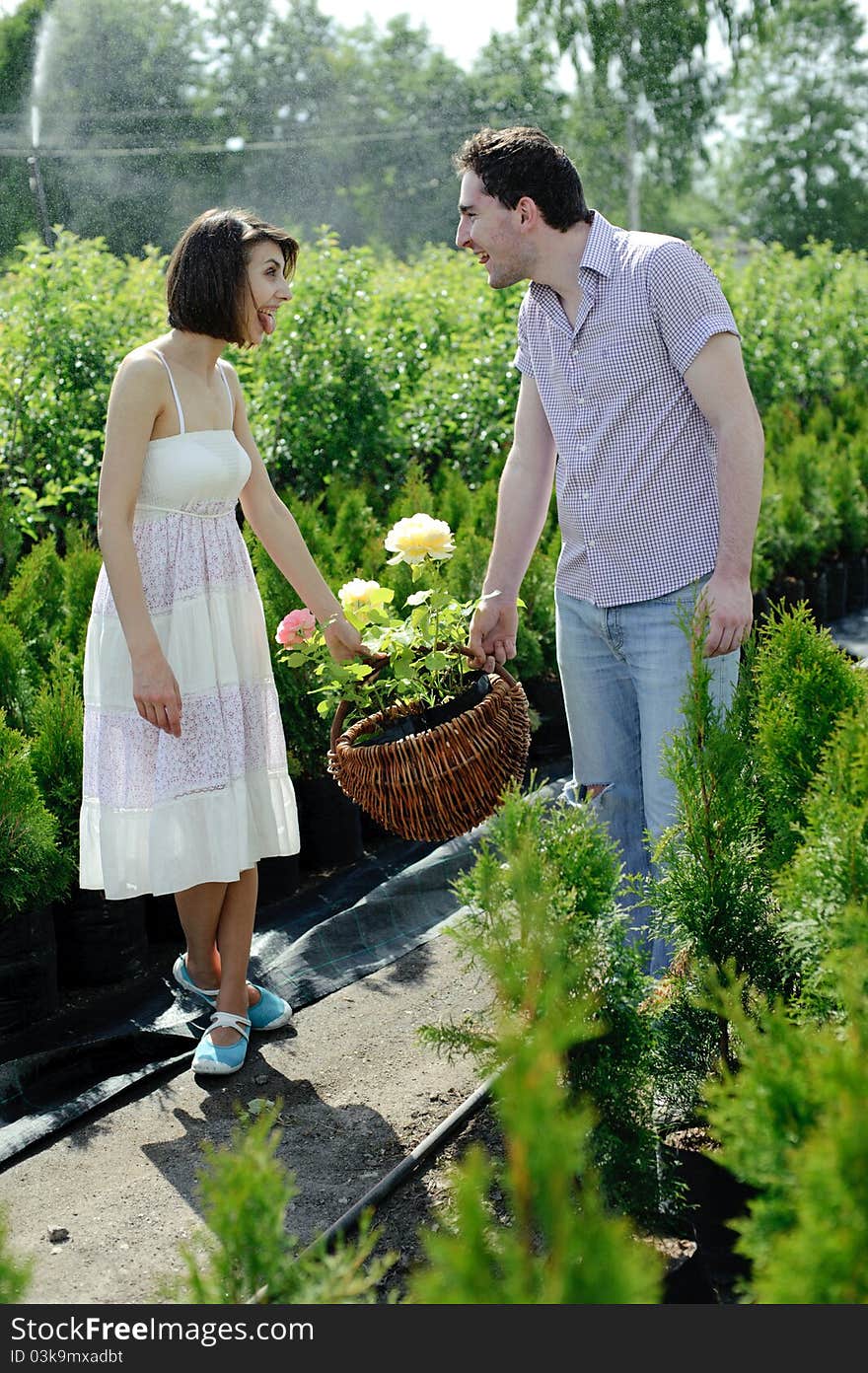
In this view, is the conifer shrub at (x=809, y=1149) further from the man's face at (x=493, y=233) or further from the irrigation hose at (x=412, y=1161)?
the man's face at (x=493, y=233)

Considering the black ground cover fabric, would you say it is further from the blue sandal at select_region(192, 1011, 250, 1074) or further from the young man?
the young man

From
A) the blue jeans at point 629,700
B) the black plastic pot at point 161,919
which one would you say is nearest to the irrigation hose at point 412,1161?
the blue jeans at point 629,700

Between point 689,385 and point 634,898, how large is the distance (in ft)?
3.51

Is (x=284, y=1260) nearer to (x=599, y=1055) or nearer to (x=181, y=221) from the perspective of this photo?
(x=599, y=1055)

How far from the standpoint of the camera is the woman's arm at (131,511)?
2486 millimetres

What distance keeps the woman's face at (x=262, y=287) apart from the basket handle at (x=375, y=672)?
68cm

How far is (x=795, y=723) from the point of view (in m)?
2.04

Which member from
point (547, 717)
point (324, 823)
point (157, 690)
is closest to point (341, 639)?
point (157, 690)

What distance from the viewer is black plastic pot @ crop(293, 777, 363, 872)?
397cm

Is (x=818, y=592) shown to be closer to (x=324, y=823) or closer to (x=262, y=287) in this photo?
(x=324, y=823)

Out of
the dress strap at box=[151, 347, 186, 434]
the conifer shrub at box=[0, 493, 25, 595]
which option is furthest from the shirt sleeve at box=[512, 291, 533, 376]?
the conifer shrub at box=[0, 493, 25, 595]

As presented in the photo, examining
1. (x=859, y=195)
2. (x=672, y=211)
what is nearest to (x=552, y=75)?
(x=859, y=195)

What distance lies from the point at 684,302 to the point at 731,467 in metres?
0.31

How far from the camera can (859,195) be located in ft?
130
